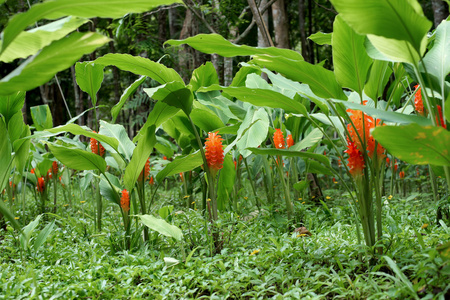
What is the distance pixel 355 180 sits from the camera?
60.5 inches

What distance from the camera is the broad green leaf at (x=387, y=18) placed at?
1.11 meters

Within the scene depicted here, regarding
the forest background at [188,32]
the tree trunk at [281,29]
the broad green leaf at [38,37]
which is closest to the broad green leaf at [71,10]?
the broad green leaf at [38,37]

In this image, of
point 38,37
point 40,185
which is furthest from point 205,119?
point 40,185

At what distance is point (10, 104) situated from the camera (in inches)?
78.0

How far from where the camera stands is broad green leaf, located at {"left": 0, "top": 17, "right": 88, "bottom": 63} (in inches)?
44.0

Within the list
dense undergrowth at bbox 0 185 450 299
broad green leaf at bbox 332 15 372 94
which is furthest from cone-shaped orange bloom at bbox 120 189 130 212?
broad green leaf at bbox 332 15 372 94

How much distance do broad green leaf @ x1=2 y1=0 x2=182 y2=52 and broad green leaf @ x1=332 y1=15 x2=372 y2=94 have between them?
0.68 meters

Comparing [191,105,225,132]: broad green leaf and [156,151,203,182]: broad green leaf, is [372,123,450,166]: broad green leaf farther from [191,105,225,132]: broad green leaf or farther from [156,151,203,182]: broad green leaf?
[191,105,225,132]: broad green leaf

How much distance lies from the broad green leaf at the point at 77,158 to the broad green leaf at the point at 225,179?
0.73 m

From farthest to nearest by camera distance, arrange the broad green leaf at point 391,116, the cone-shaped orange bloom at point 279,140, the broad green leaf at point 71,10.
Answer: the cone-shaped orange bloom at point 279,140 → the broad green leaf at point 391,116 → the broad green leaf at point 71,10

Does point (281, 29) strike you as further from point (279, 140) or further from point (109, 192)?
point (109, 192)

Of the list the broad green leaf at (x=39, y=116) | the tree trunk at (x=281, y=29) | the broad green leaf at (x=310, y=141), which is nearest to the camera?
the broad green leaf at (x=310, y=141)

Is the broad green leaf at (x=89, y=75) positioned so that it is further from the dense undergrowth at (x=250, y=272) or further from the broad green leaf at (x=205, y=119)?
the dense undergrowth at (x=250, y=272)

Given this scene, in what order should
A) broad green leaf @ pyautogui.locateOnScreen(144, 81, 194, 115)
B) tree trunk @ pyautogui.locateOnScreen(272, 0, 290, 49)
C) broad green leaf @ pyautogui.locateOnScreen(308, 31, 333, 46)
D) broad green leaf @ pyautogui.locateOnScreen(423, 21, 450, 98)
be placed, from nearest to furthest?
broad green leaf @ pyautogui.locateOnScreen(423, 21, 450, 98)
broad green leaf @ pyautogui.locateOnScreen(144, 81, 194, 115)
broad green leaf @ pyautogui.locateOnScreen(308, 31, 333, 46)
tree trunk @ pyautogui.locateOnScreen(272, 0, 290, 49)
